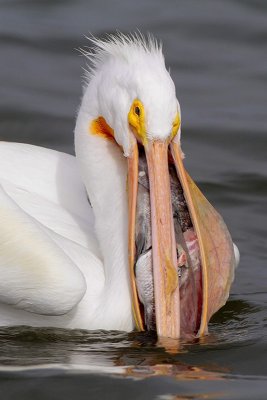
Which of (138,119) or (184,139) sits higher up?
(184,139)

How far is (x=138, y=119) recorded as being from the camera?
587 centimetres

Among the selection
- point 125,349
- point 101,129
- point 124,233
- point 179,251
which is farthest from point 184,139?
point 125,349

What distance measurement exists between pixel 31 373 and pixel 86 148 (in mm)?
1570

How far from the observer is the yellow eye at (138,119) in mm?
5847

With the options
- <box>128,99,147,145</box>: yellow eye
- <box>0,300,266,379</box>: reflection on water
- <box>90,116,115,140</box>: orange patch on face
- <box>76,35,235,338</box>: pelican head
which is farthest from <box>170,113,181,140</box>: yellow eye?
<box>0,300,266,379</box>: reflection on water

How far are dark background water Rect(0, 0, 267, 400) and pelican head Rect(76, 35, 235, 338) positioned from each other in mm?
211

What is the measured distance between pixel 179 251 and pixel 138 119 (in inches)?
28.0

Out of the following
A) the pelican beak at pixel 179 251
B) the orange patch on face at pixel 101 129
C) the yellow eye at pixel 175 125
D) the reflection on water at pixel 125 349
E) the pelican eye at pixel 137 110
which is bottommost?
the reflection on water at pixel 125 349

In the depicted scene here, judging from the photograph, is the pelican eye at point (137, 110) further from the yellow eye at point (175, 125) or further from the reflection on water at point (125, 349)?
the reflection on water at point (125, 349)

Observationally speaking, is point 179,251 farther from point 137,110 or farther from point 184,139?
point 184,139

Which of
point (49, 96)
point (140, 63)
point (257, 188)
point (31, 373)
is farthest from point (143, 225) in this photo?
point (49, 96)

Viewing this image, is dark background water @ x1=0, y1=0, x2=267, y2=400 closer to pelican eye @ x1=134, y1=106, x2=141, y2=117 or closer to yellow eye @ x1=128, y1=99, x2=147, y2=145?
yellow eye @ x1=128, y1=99, x2=147, y2=145

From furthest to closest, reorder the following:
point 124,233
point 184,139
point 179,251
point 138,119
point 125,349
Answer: point 184,139
point 124,233
point 179,251
point 138,119
point 125,349

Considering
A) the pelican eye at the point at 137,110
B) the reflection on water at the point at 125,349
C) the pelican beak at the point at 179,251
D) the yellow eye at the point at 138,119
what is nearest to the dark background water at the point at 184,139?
the reflection on water at the point at 125,349
